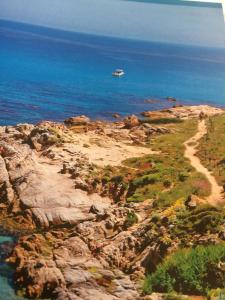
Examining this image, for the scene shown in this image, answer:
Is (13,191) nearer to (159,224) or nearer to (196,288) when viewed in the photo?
(159,224)

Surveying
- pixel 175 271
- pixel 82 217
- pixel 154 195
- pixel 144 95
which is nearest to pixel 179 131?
pixel 144 95

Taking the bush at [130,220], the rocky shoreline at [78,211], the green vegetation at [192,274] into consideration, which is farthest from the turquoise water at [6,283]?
the bush at [130,220]

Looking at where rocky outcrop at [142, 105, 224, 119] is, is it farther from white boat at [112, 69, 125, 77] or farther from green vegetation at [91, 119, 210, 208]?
white boat at [112, 69, 125, 77]

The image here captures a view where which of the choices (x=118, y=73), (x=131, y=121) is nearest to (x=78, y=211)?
(x=131, y=121)

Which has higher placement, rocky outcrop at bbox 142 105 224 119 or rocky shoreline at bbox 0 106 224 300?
rocky outcrop at bbox 142 105 224 119

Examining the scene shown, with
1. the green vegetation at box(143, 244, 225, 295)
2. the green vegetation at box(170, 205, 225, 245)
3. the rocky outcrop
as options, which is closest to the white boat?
the rocky outcrop

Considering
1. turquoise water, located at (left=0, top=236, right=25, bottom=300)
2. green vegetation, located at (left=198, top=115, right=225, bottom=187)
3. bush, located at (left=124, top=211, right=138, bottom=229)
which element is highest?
green vegetation, located at (left=198, top=115, right=225, bottom=187)

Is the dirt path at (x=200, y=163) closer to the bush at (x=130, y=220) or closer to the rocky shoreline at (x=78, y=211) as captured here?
the rocky shoreline at (x=78, y=211)
